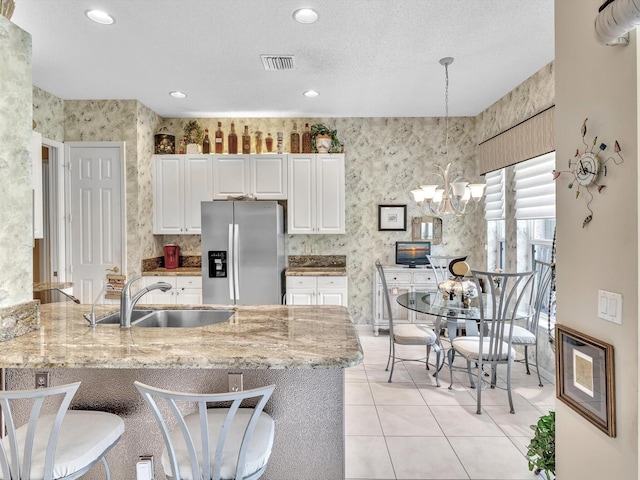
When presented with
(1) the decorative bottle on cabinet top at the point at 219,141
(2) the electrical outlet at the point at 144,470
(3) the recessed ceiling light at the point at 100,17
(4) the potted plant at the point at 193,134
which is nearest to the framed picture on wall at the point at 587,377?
(2) the electrical outlet at the point at 144,470

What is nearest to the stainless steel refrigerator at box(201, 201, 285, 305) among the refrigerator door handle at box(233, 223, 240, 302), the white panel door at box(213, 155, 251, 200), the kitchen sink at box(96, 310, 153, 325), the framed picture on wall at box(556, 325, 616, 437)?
the refrigerator door handle at box(233, 223, 240, 302)

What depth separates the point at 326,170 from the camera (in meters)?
4.88

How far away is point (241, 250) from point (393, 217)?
2048 mm

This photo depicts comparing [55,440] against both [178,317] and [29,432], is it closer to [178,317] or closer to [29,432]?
[29,432]

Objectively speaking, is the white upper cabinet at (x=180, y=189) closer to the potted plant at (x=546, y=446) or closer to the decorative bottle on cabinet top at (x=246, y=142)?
the decorative bottle on cabinet top at (x=246, y=142)

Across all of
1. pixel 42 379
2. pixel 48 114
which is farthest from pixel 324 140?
pixel 42 379

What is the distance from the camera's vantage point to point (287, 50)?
10.5 feet

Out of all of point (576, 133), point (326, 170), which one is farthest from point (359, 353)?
point (326, 170)

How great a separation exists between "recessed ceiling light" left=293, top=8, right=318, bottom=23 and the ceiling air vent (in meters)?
0.57

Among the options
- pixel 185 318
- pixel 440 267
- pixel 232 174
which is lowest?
pixel 185 318

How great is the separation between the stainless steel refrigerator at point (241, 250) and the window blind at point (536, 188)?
255 cm

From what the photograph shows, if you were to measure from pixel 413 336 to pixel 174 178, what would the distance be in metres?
3.37

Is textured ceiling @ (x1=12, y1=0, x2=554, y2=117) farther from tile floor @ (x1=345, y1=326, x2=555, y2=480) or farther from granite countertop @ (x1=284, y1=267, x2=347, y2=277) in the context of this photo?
tile floor @ (x1=345, y1=326, x2=555, y2=480)

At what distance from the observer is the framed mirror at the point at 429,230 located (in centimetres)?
517
